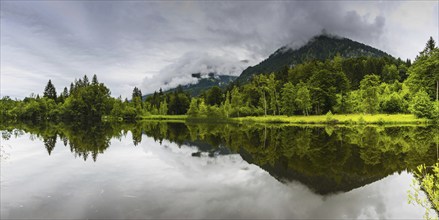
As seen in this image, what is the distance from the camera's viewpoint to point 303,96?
75.2 metres

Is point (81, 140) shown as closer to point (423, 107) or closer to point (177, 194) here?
point (177, 194)

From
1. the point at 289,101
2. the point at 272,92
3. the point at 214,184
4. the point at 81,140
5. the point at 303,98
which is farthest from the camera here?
the point at 272,92

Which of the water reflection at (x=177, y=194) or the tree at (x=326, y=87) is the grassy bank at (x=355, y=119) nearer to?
the tree at (x=326, y=87)

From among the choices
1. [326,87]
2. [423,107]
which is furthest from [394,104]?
[326,87]

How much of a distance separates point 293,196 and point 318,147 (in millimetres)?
15593

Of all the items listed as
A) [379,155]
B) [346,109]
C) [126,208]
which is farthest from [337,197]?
[346,109]

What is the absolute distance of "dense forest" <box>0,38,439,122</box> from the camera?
66.8 m

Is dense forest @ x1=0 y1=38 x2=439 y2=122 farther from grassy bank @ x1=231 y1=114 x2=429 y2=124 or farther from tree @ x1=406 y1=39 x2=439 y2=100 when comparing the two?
grassy bank @ x1=231 y1=114 x2=429 y2=124

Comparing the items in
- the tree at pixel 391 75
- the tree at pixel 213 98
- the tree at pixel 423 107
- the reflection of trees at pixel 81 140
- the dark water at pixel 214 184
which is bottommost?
the dark water at pixel 214 184

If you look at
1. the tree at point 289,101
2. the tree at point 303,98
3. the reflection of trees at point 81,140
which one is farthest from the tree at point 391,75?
the reflection of trees at point 81,140

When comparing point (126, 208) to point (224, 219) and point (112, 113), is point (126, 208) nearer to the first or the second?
point (224, 219)

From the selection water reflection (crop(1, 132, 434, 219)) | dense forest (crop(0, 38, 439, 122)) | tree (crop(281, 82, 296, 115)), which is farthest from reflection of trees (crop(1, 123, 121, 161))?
dense forest (crop(0, 38, 439, 122))

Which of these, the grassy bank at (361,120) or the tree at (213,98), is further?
the tree at (213,98)

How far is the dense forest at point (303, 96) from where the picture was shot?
6675 centimetres
